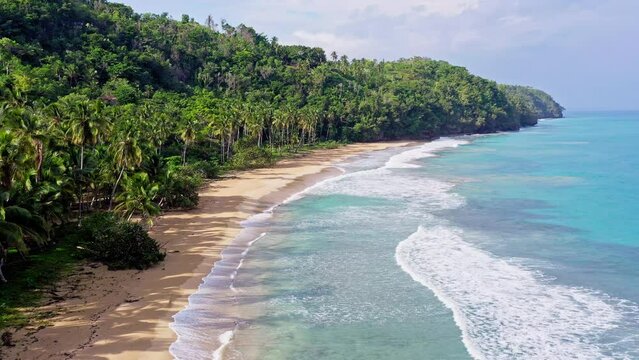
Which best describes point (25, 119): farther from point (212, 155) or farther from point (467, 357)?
point (212, 155)

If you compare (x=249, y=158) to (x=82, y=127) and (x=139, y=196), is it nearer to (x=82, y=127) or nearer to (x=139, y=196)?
(x=139, y=196)

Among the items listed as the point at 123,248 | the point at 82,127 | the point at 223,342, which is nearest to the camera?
the point at 223,342

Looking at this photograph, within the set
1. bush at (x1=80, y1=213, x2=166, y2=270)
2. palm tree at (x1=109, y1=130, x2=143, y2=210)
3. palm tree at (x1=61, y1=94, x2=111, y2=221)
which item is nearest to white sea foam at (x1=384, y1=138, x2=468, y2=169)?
palm tree at (x1=109, y1=130, x2=143, y2=210)

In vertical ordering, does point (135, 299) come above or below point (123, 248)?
below

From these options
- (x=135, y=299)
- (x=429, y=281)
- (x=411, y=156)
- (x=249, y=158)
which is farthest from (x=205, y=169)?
(x=411, y=156)

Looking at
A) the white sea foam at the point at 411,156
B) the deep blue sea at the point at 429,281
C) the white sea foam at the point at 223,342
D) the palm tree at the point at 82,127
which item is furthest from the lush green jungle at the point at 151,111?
the white sea foam at the point at 411,156

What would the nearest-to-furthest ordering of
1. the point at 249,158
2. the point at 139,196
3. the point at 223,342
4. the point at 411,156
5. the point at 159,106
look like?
the point at 223,342 → the point at 139,196 → the point at 249,158 → the point at 159,106 → the point at 411,156

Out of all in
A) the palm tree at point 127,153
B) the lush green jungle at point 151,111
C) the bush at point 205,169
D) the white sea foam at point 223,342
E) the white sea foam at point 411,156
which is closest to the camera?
the white sea foam at point 223,342

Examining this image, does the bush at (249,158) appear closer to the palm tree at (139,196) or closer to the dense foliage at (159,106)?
the dense foliage at (159,106)

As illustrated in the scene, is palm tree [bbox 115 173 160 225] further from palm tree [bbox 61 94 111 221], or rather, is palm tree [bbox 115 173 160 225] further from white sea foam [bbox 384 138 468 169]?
white sea foam [bbox 384 138 468 169]
